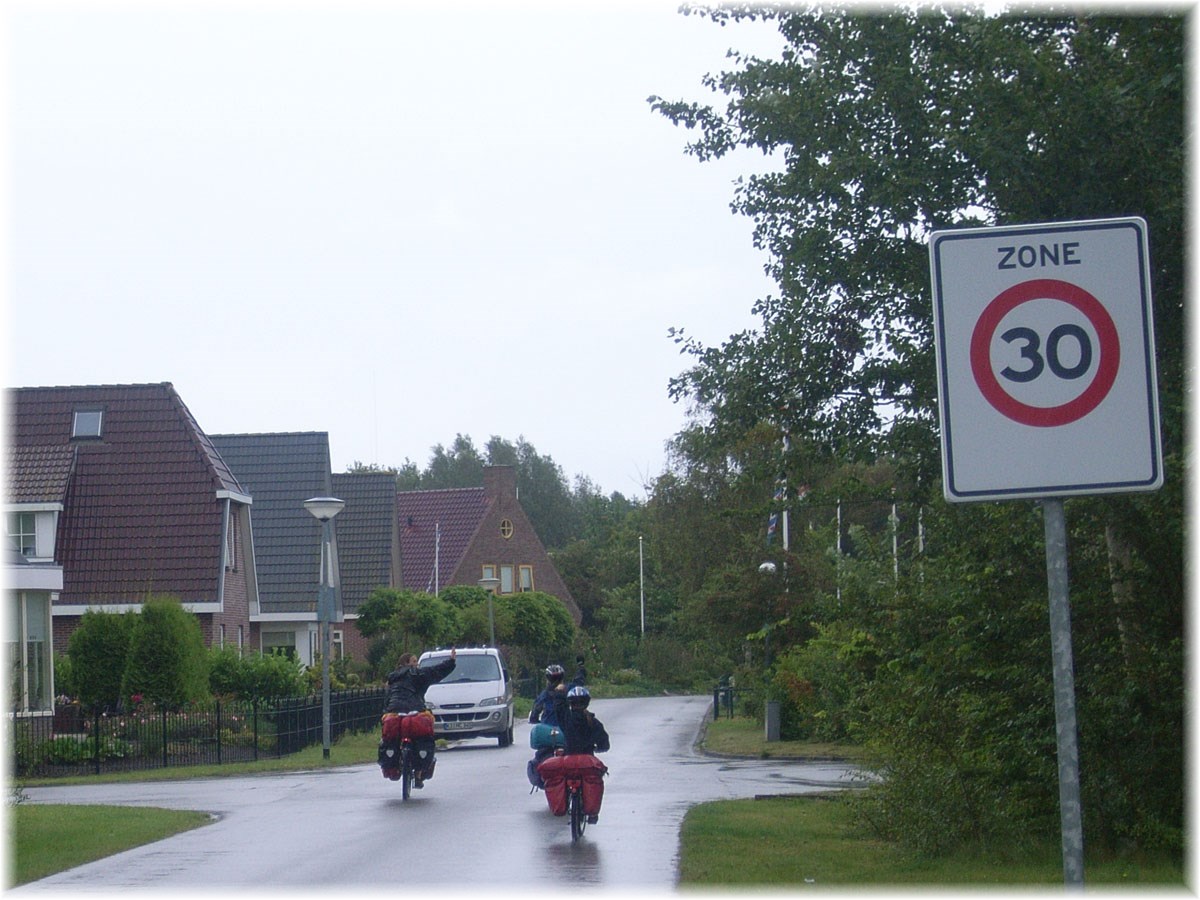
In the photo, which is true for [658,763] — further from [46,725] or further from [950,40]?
[950,40]

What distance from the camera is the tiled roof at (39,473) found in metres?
37.1

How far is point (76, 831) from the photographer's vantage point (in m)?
15.6

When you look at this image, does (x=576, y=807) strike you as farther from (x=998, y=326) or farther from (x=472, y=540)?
(x=472, y=540)

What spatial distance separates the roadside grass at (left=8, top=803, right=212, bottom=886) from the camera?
1327 cm

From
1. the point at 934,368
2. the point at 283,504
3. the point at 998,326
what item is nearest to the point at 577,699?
the point at 934,368

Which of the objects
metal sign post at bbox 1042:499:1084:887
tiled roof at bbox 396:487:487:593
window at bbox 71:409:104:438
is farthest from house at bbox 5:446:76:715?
tiled roof at bbox 396:487:487:593

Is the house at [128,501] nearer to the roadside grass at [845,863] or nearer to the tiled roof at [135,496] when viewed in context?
the tiled roof at [135,496]

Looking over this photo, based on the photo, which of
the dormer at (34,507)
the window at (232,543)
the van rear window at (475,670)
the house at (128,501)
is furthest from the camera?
the window at (232,543)

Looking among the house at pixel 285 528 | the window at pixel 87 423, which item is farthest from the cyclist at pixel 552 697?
the house at pixel 285 528

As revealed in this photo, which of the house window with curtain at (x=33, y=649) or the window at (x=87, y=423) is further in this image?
the window at (x=87, y=423)

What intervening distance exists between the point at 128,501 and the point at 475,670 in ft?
39.8

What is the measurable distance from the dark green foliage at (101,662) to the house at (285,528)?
14.2 meters

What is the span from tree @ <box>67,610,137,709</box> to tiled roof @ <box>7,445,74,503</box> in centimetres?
681

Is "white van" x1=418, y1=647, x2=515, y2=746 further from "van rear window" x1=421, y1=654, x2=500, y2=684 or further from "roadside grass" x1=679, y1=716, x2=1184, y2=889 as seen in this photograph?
"roadside grass" x1=679, y1=716, x2=1184, y2=889
